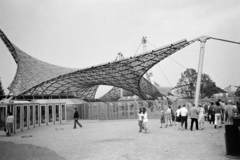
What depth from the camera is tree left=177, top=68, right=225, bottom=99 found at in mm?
64625

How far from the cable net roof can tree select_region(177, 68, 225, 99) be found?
34.7 feet

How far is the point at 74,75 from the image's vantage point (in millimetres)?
49344

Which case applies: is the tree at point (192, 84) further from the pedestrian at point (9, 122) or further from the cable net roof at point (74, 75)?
the pedestrian at point (9, 122)

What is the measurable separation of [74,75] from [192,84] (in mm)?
31849

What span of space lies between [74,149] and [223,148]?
704 centimetres

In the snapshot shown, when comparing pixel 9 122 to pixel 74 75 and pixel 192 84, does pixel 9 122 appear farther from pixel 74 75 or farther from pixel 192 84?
pixel 192 84

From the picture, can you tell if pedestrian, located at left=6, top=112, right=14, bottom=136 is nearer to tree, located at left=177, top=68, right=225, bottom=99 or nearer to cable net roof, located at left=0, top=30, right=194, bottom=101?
cable net roof, located at left=0, top=30, right=194, bottom=101

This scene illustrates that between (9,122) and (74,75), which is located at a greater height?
(74,75)

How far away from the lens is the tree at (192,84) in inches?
2544

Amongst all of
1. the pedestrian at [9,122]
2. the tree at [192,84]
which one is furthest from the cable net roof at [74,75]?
the pedestrian at [9,122]

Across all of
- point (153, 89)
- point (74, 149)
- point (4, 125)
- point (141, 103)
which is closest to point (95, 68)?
point (141, 103)

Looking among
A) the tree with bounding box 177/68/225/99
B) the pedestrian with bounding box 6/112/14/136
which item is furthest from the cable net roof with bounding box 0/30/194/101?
the pedestrian with bounding box 6/112/14/136

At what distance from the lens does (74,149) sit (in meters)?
12.3

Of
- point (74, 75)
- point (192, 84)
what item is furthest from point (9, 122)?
point (192, 84)
